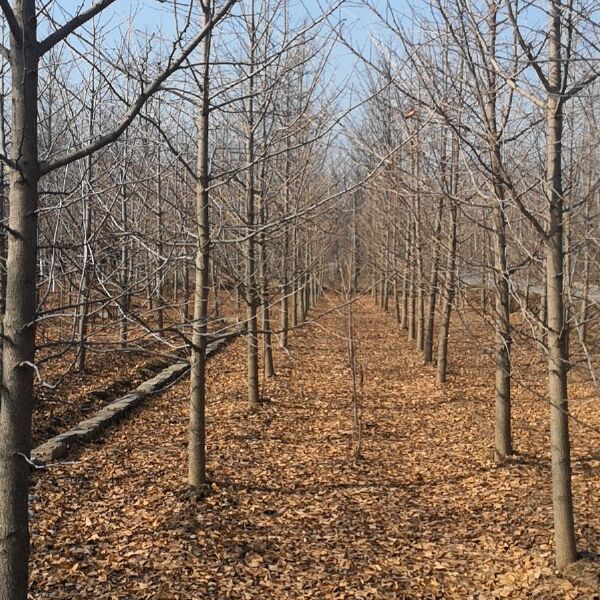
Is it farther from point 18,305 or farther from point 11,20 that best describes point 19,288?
point 11,20

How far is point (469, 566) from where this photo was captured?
440 cm

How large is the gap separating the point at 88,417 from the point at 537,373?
7.51 m

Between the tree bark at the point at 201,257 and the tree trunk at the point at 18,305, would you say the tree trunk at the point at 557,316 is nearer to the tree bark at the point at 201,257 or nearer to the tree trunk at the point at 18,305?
the tree bark at the point at 201,257

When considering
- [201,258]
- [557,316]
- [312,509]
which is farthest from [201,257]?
Result: [557,316]

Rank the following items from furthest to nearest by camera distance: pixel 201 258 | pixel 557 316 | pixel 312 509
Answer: pixel 312 509 → pixel 201 258 → pixel 557 316

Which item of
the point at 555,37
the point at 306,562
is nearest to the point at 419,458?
the point at 306,562

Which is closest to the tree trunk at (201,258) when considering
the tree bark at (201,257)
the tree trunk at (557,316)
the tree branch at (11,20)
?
the tree bark at (201,257)

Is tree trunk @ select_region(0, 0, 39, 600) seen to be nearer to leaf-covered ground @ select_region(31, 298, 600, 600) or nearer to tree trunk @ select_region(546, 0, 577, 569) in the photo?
leaf-covered ground @ select_region(31, 298, 600, 600)

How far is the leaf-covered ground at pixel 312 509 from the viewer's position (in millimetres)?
4109

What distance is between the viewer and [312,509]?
5434mm

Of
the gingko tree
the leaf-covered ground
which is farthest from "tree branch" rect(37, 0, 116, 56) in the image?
the leaf-covered ground

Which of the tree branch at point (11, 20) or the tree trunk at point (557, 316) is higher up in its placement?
the tree branch at point (11, 20)

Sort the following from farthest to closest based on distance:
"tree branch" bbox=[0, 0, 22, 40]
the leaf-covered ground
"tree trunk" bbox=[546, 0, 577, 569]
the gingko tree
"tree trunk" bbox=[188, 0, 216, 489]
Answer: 1. "tree trunk" bbox=[188, 0, 216, 489]
2. the leaf-covered ground
3. "tree trunk" bbox=[546, 0, 577, 569]
4. the gingko tree
5. "tree branch" bbox=[0, 0, 22, 40]

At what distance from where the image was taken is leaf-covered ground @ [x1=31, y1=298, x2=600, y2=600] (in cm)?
411
